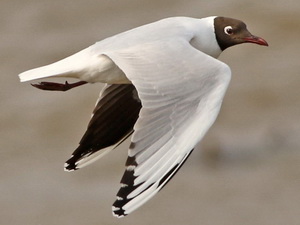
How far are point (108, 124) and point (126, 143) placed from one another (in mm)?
2207

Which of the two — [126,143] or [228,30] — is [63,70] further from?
[126,143]

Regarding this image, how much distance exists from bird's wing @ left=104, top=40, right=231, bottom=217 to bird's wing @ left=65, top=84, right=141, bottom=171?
17.8 inches

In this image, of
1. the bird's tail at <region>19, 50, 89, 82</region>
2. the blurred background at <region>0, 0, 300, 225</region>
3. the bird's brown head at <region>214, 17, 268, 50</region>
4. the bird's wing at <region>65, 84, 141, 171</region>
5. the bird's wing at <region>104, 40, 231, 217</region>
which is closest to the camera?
the bird's wing at <region>104, 40, 231, 217</region>

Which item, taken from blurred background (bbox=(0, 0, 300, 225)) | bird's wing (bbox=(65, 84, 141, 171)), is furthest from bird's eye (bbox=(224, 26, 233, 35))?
blurred background (bbox=(0, 0, 300, 225))

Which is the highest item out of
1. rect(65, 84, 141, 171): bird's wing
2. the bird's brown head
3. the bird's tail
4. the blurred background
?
the bird's tail

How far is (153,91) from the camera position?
229 inches

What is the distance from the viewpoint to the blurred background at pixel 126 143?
320 inches

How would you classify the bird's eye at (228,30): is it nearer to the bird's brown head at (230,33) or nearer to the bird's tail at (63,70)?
the bird's brown head at (230,33)

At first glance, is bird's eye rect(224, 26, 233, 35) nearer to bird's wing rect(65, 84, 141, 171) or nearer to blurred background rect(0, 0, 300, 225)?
bird's wing rect(65, 84, 141, 171)

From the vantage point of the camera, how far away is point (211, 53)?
658cm

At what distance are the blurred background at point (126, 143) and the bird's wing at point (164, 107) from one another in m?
2.10

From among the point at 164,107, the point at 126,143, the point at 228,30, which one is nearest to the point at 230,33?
the point at 228,30

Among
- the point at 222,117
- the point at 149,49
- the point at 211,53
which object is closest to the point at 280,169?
the point at 222,117

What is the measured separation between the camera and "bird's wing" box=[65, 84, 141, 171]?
21.2 ft
